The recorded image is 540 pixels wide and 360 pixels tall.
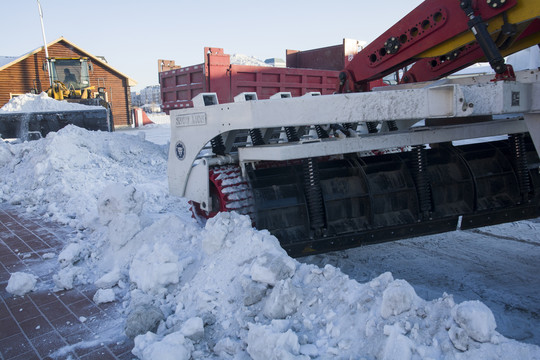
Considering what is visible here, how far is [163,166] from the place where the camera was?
10344mm

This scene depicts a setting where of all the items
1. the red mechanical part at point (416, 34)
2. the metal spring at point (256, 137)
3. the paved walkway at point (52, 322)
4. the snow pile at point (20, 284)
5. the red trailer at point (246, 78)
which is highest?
the red trailer at point (246, 78)

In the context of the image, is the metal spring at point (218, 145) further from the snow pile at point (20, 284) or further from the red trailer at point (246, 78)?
the red trailer at point (246, 78)

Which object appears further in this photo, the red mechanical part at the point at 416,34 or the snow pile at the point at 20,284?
the snow pile at the point at 20,284

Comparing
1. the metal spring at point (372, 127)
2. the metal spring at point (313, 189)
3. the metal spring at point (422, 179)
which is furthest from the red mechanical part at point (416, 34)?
the metal spring at point (313, 189)

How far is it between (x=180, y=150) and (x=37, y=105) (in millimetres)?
12875

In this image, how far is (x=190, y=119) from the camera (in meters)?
4.25

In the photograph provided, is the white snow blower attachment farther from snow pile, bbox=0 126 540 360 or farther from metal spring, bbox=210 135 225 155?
snow pile, bbox=0 126 540 360

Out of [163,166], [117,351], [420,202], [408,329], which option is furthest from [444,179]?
[163,166]

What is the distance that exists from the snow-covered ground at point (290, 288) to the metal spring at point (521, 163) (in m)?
0.76

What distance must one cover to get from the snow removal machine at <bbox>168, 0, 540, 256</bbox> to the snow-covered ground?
44 centimetres

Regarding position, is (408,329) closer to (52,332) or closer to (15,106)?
(52,332)

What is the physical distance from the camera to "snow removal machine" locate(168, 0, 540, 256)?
10.9ft

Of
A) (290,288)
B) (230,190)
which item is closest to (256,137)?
(230,190)

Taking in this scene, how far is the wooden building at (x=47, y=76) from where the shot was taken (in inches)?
1059
